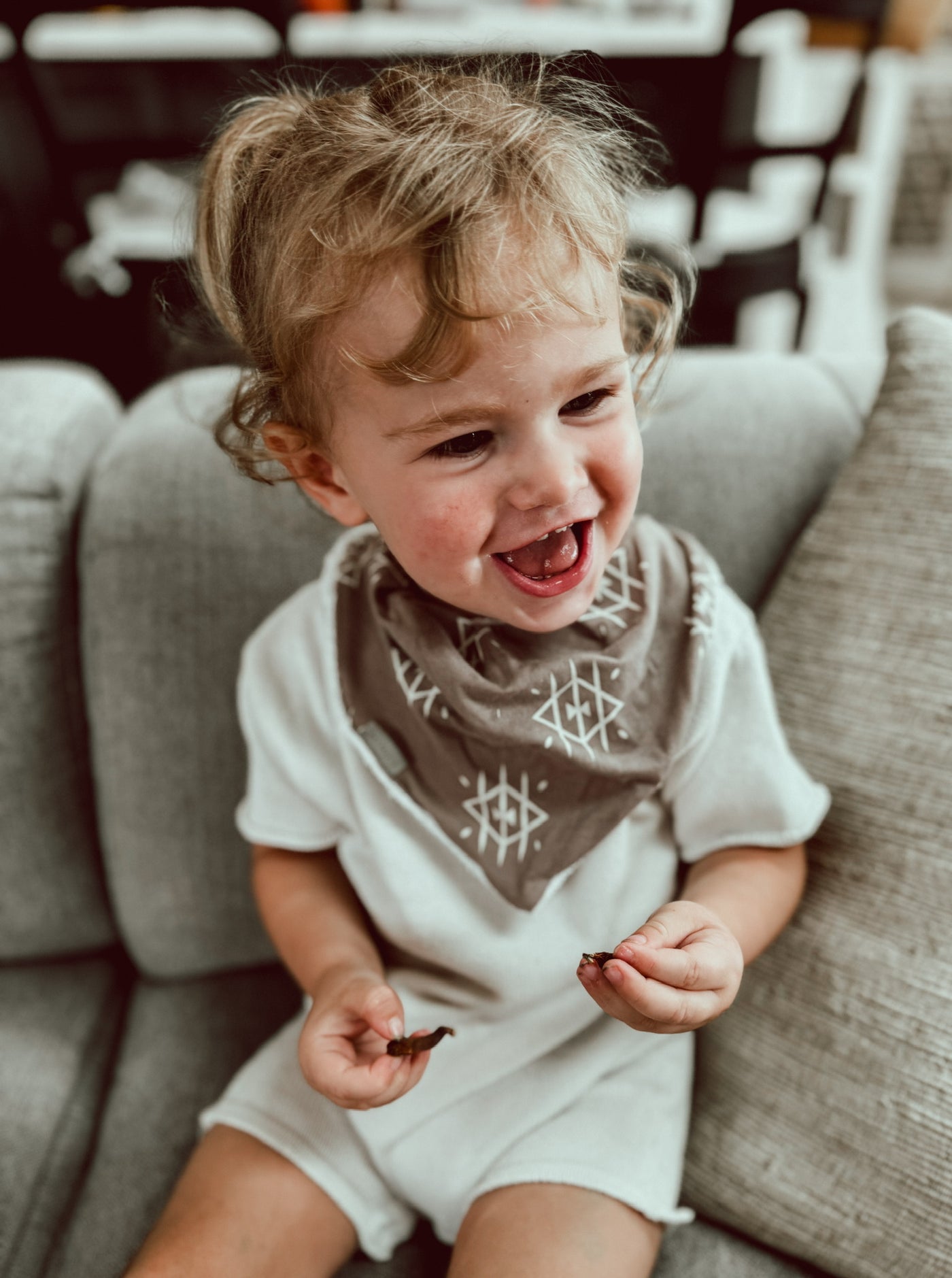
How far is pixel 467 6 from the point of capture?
273 cm

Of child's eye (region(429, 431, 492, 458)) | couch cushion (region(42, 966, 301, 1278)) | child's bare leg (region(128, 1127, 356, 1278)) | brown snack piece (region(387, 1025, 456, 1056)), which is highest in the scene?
child's eye (region(429, 431, 492, 458))

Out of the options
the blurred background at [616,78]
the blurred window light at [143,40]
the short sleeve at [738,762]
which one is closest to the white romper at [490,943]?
the short sleeve at [738,762]

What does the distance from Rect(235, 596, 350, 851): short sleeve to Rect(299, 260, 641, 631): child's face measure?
0.18 meters

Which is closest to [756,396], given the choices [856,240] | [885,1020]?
[885,1020]

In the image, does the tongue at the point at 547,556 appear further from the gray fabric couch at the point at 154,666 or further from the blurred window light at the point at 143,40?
the blurred window light at the point at 143,40

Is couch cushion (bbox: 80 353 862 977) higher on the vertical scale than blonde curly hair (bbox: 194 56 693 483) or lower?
lower

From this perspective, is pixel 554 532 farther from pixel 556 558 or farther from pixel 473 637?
pixel 473 637

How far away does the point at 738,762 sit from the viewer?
72 cm

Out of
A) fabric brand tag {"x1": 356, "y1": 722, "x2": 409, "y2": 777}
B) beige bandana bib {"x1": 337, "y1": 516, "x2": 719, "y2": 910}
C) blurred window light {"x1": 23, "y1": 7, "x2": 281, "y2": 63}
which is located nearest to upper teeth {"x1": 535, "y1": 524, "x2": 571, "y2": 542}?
beige bandana bib {"x1": 337, "y1": 516, "x2": 719, "y2": 910}

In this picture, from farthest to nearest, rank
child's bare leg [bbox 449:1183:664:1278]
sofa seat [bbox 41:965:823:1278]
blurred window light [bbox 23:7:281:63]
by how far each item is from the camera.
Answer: blurred window light [bbox 23:7:281:63] < sofa seat [bbox 41:965:823:1278] < child's bare leg [bbox 449:1183:664:1278]

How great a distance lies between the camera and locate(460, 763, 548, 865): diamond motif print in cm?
70

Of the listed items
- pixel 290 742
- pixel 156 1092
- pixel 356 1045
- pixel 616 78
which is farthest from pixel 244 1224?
pixel 616 78

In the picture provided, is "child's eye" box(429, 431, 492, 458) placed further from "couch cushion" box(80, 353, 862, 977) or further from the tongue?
"couch cushion" box(80, 353, 862, 977)

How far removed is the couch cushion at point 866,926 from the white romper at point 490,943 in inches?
1.7
